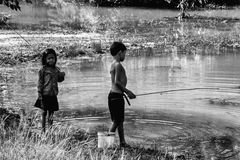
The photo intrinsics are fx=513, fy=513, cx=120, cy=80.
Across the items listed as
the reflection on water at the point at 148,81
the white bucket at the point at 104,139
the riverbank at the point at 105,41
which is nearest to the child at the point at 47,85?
the white bucket at the point at 104,139

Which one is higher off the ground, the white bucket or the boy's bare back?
the boy's bare back

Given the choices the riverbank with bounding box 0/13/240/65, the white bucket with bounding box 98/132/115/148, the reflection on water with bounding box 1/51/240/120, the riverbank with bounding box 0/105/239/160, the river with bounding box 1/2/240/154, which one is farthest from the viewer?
the riverbank with bounding box 0/13/240/65

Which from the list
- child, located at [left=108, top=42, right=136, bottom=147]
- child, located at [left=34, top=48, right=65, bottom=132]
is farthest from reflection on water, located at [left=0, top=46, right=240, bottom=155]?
child, located at [left=34, top=48, right=65, bottom=132]

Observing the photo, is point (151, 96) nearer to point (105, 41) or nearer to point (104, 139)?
point (104, 139)

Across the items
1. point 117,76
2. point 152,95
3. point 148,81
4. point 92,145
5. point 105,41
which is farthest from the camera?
point 105,41

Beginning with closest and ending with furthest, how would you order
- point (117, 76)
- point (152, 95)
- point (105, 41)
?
1. point (117, 76)
2. point (152, 95)
3. point (105, 41)

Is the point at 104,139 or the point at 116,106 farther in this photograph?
the point at 116,106

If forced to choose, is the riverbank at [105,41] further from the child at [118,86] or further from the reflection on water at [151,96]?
the child at [118,86]

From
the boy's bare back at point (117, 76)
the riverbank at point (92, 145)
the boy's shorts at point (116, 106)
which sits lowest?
the riverbank at point (92, 145)

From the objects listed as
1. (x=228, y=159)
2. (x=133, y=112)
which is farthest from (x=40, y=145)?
(x=133, y=112)

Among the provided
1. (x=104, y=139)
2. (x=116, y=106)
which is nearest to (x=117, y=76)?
(x=116, y=106)

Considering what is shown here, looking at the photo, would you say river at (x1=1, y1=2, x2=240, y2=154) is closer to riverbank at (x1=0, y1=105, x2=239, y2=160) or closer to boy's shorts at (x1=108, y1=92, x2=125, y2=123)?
riverbank at (x1=0, y1=105, x2=239, y2=160)

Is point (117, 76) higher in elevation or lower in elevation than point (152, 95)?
higher

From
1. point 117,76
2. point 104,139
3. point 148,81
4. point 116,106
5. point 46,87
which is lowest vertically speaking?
point 104,139
